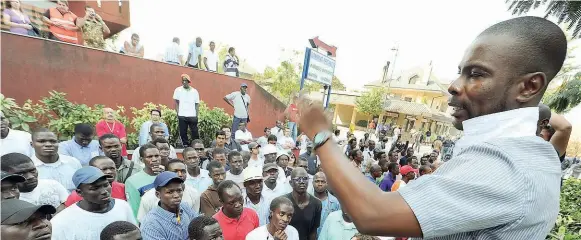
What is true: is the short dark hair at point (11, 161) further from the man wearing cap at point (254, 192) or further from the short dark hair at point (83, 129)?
the man wearing cap at point (254, 192)

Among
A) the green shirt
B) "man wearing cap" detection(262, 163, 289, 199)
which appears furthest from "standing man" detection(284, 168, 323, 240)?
the green shirt

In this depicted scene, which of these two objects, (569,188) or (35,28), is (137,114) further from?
(569,188)

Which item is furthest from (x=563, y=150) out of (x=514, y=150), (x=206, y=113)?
(x=206, y=113)

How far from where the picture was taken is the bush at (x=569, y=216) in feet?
11.0

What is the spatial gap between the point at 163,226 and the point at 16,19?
19.7ft

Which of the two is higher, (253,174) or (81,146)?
(253,174)

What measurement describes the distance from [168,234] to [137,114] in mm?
6065

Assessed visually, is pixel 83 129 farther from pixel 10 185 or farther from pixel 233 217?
pixel 233 217

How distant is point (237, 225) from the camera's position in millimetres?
3504

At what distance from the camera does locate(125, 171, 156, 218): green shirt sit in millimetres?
3920

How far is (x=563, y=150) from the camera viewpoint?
2438 mm

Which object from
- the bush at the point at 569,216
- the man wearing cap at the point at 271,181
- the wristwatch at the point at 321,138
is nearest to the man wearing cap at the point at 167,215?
the man wearing cap at the point at 271,181

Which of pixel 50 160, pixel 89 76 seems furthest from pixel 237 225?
pixel 89 76

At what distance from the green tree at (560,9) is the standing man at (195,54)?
8328 millimetres
